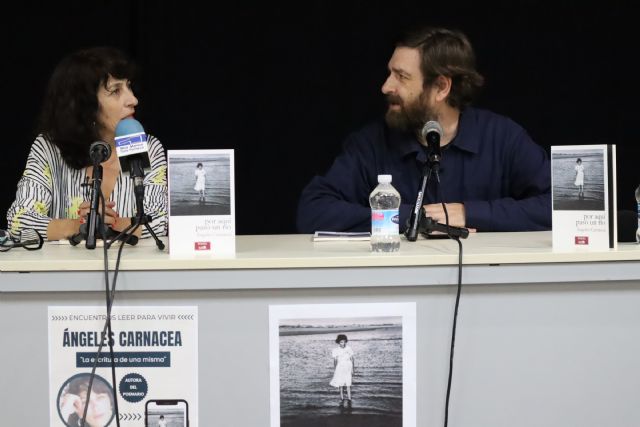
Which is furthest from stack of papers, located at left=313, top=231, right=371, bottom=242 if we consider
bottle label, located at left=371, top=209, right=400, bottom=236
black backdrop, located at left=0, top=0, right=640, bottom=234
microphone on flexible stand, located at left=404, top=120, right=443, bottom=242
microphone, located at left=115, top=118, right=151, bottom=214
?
black backdrop, located at left=0, top=0, right=640, bottom=234

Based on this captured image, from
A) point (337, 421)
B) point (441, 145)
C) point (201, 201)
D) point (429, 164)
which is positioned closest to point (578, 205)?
point (429, 164)

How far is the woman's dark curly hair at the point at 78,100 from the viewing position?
10.5ft

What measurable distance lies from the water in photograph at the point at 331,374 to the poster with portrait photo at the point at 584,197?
1.68ft

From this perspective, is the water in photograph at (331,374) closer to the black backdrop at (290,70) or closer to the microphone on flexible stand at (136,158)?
the microphone on flexible stand at (136,158)

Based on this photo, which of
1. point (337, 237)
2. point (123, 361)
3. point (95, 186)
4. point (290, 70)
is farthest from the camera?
point (290, 70)

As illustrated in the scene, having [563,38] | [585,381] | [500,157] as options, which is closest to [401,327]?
[585,381]

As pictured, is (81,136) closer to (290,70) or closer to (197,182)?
(197,182)

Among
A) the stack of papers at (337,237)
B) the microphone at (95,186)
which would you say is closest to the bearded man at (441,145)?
the stack of papers at (337,237)

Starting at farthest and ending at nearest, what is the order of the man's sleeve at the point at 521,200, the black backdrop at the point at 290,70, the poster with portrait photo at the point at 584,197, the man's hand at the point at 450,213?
the black backdrop at the point at 290,70 < the man's sleeve at the point at 521,200 < the man's hand at the point at 450,213 < the poster with portrait photo at the point at 584,197

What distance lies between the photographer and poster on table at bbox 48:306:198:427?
6.97ft

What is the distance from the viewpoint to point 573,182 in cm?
230

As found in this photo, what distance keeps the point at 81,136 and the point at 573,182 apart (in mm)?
1717

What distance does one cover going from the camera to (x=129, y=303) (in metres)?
2.12

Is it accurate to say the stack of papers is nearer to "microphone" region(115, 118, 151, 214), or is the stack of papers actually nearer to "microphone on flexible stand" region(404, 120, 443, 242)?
"microphone on flexible stand" region(404, 120, 443, 242)
